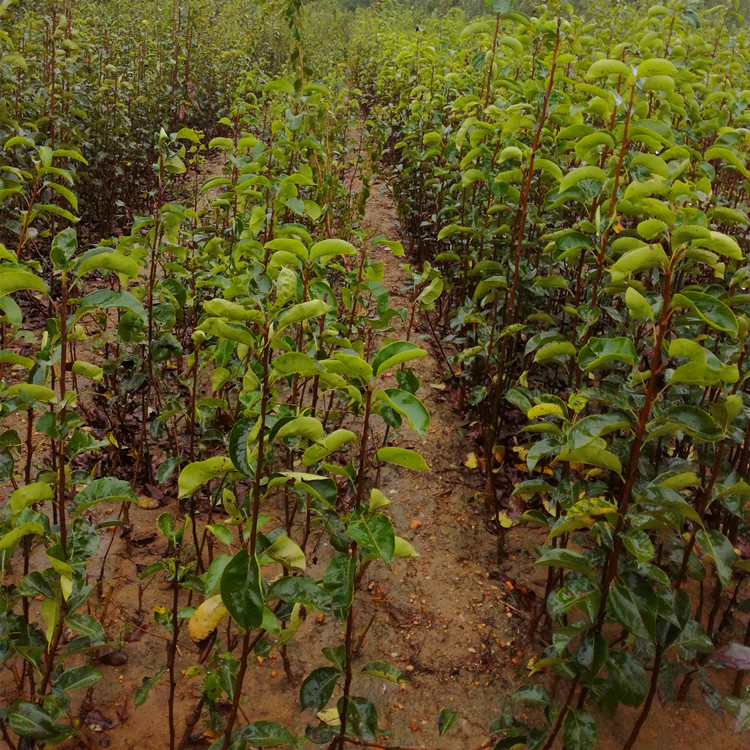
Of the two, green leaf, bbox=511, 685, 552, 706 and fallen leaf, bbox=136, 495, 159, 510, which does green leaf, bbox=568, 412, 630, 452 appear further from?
fallen leaf, bbox=136, 495, 159, 510

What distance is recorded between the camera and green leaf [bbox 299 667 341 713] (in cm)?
178

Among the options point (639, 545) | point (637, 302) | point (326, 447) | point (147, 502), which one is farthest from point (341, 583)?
point (147, 502)

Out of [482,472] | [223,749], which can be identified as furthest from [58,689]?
[482,472]

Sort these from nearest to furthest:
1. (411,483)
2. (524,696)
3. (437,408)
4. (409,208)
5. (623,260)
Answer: (623,260)
(524,696)
(411,483)
(437,408)
(409,208)

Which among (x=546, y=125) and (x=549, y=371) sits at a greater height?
(x=546, y=125)

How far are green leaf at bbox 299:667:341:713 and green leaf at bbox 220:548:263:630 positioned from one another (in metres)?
0.54

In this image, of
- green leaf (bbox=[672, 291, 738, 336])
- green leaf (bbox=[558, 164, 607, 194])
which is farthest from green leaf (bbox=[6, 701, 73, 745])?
green leaf (bbox=[558, 164, 607, 194])

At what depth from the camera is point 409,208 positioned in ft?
18.6

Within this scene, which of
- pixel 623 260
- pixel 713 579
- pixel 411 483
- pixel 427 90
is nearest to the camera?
pixel 623 260

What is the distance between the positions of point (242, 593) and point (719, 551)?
1348 mm

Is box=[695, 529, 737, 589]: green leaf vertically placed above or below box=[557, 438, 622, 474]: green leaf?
below

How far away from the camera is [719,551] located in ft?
5.99

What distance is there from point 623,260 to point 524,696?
1342mm

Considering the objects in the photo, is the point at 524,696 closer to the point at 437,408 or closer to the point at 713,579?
the point at 713,579
